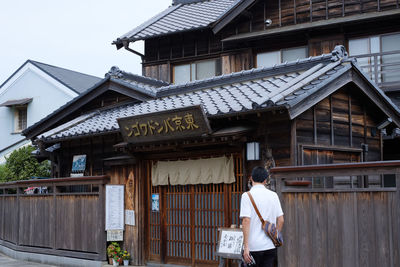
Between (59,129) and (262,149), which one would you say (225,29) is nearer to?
(59,129)

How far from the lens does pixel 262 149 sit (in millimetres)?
10758

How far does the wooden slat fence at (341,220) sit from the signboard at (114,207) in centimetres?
536

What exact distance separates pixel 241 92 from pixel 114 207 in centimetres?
434

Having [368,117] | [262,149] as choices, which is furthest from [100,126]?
[368,117]

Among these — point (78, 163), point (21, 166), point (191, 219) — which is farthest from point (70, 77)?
point (191, 219)

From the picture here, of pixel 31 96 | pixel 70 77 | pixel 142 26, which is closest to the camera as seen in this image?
pixel 142 26

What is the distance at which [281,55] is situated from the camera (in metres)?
18.4

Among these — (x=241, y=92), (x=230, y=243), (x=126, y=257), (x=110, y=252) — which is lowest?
(x=126, y=257)

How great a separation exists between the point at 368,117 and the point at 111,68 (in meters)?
7.75

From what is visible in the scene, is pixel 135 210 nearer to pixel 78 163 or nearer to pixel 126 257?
pixel 126 257

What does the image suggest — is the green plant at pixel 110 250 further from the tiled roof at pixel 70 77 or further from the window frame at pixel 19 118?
the window frame at pixel 19 118

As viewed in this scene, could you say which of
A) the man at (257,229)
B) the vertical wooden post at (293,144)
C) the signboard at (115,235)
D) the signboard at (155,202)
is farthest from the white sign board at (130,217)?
the man at (257,229)

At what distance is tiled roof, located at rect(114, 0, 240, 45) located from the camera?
66.0ft

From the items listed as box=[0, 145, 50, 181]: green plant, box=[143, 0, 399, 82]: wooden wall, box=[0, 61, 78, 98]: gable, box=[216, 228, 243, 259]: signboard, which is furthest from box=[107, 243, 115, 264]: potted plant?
box=[0, 61, 78, 98]: gable
